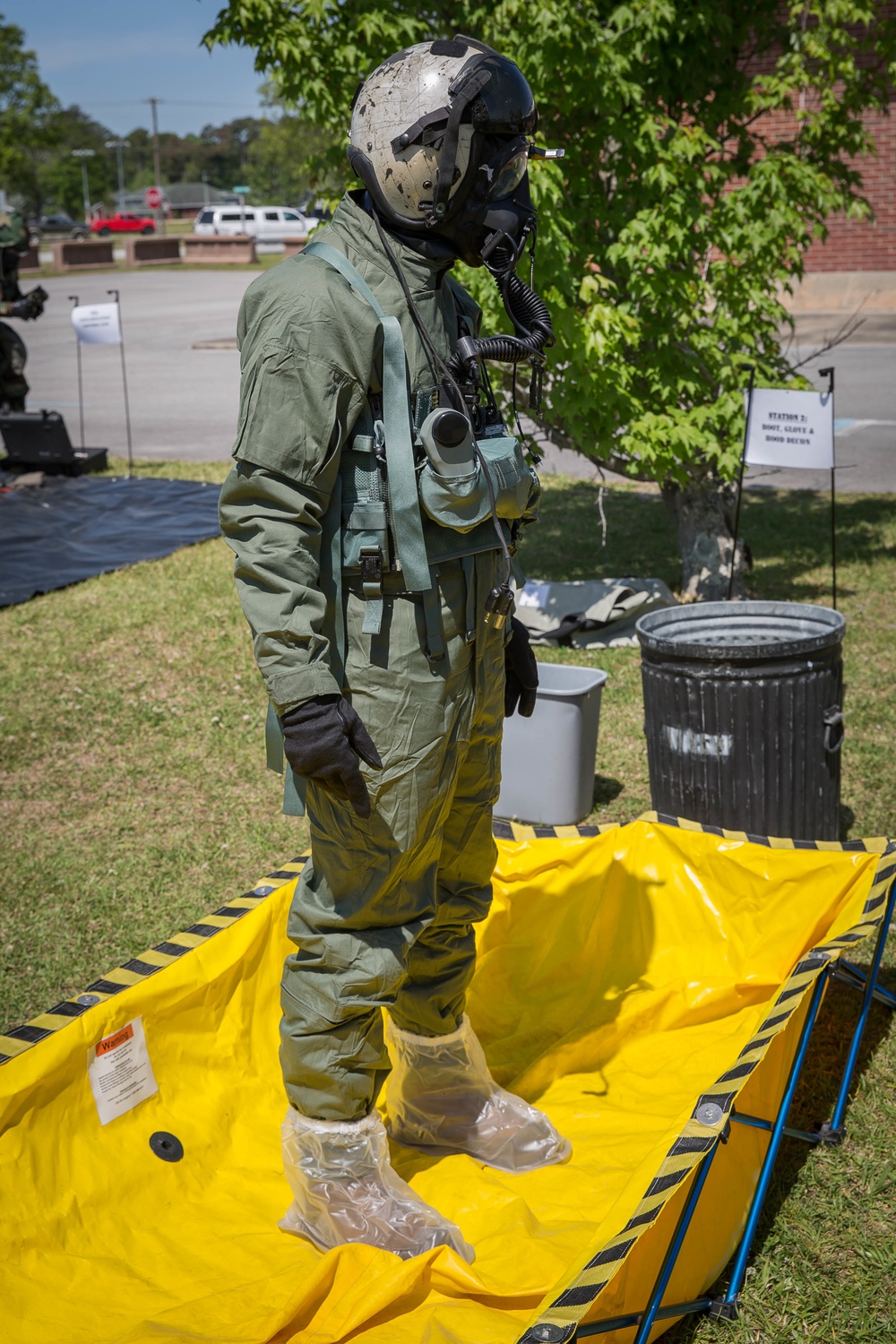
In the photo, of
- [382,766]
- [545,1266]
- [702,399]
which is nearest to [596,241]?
[702,399]

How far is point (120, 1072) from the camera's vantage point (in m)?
2.76

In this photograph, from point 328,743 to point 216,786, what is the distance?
308 cm

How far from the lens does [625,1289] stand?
6.56 feet

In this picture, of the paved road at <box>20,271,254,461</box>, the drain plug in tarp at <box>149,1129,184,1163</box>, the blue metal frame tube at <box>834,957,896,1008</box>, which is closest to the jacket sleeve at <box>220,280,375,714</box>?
the drain plug in tarp at <box>149,1129,184,1163</box>

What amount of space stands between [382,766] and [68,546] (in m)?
6.94

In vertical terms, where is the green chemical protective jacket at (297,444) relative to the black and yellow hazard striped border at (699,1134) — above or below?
above

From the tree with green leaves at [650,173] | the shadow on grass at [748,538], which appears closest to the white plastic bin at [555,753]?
the tree with green leaves at [650,173]

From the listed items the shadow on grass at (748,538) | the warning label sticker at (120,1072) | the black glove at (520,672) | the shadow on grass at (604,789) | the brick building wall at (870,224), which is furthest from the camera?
the brick building wall at (870,224)

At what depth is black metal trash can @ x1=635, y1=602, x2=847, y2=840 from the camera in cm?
383

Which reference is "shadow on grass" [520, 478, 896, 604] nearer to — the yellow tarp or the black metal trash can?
the black metal trash can

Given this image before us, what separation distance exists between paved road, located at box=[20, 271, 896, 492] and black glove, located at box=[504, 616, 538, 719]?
505 centimetres

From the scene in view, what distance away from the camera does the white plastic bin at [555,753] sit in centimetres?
434

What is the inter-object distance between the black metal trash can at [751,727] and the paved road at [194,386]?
3.85 metres

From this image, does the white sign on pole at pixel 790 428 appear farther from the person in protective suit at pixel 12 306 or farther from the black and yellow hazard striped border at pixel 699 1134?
the person in protective suit at pixel 12 306
